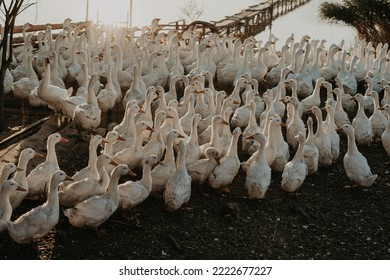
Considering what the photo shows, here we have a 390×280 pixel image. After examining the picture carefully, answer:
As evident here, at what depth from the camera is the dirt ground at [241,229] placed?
6832mm

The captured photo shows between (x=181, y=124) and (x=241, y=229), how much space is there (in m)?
2.72

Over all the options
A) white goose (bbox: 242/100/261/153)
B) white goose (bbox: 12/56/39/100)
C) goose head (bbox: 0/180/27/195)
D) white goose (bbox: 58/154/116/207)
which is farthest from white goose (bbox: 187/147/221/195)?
white goose (bbox: 12/56/39/100)

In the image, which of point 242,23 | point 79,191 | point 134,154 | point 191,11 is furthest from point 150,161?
point 191,11

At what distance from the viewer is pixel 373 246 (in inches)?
297

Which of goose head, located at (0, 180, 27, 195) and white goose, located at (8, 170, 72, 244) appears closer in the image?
white goose, located at (8, 170, 72, 244)

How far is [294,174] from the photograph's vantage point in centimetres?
823

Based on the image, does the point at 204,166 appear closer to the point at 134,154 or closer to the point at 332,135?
the point at 134,154

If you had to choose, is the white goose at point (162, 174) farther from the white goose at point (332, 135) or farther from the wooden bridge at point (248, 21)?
the wooden bridge at point (248, 21)

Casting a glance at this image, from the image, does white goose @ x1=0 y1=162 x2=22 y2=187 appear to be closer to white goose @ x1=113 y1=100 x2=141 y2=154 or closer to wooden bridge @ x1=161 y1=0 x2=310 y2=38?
white goose @ x1=113 y1=100 x2=141 y2=154

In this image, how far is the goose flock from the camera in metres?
7.20

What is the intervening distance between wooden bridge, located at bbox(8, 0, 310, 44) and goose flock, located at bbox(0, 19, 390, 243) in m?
2.64
